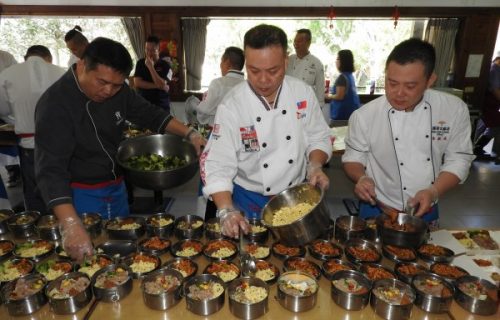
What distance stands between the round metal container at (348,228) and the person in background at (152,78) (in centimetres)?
459

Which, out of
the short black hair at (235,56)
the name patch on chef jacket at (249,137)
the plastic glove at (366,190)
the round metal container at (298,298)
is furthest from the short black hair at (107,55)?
the short black hair at (235,56)

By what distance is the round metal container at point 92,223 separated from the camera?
7.47 ft

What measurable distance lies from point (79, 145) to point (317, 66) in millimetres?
4696

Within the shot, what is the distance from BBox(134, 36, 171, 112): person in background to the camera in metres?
5.99

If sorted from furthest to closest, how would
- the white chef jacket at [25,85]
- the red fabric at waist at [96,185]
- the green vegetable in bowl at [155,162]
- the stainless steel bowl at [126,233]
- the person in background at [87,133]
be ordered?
the white chef jacket at [25,85]
the green vegetable in bowl at [155,162]
the red fabric at waist at [96,185]
the stainless steel bowl at [126,233]
the person in background at [87,133]

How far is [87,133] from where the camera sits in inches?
90.7

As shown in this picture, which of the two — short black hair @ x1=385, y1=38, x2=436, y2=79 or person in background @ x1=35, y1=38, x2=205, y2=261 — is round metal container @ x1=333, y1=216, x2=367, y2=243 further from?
person in background @ x1=35, y1=38, x2=205, y2=261

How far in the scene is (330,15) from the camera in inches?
272

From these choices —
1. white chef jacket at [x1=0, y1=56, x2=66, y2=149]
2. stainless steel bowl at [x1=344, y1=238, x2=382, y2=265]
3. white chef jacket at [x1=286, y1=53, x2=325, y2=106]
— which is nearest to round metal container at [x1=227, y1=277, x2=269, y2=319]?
stainless steel bowl at [x1=344, y1=238, x2=382, y2=265]

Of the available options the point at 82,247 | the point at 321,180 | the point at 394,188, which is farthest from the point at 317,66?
the point at 82,247

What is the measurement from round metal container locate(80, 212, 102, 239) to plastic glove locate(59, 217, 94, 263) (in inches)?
17.1

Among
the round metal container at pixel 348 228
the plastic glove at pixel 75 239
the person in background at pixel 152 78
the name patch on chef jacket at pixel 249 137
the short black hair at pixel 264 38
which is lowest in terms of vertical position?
the round metal container at pixel 348 228

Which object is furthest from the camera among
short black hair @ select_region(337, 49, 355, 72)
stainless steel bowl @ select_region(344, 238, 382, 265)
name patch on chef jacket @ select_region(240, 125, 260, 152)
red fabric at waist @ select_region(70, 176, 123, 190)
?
short black hair @ select_region(337, 49, 355, 72)

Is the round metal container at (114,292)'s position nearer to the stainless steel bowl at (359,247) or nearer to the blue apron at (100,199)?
the blue apron at (100,199)
